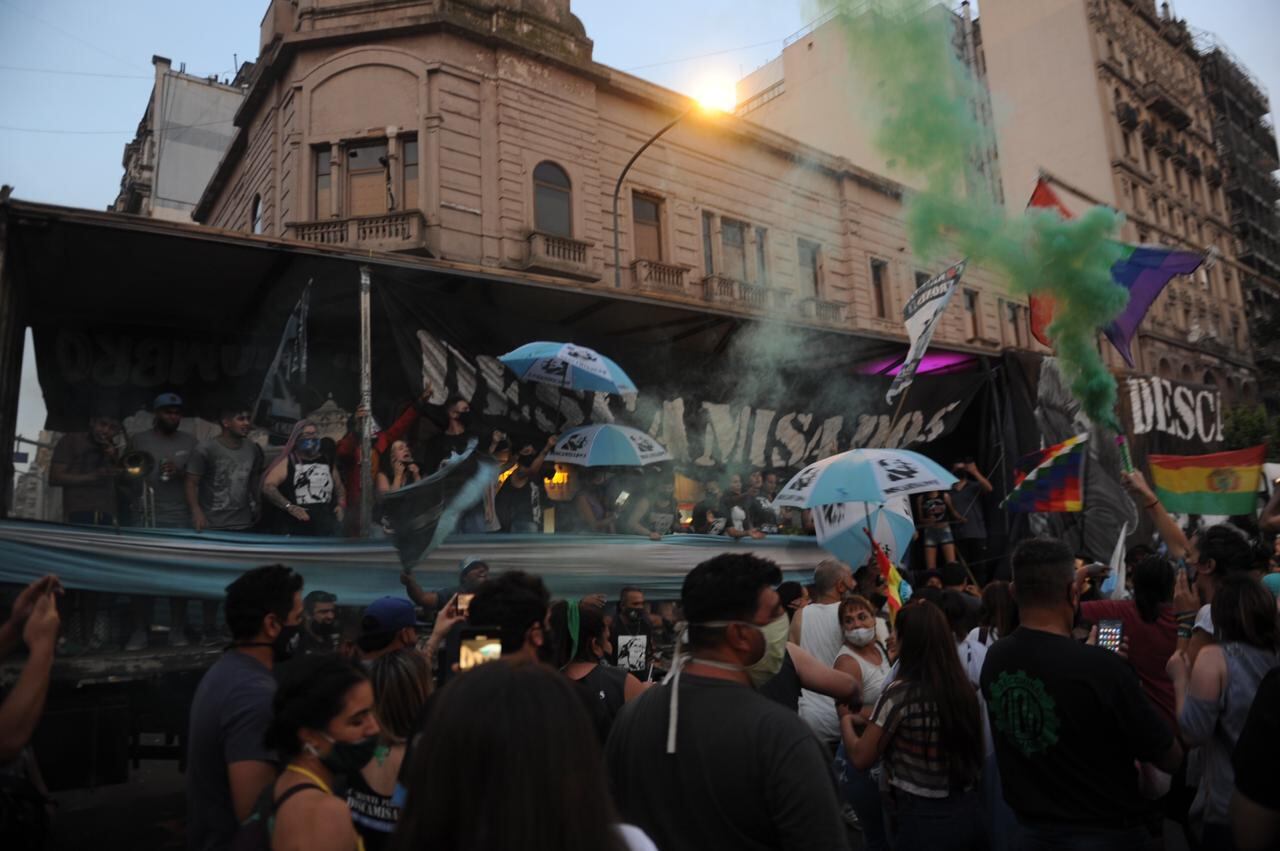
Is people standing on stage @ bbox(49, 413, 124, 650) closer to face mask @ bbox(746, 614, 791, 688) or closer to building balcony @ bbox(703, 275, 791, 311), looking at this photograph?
face mask @ bbox(746, 614, 791, 688)

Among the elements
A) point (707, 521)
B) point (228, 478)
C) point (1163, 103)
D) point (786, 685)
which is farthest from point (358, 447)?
point (1163, 103)

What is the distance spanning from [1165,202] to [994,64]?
1254 cm

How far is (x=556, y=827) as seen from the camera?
129cm

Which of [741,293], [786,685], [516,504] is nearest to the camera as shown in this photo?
[786,685]

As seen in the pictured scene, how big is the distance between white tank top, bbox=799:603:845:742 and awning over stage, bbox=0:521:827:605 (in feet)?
7.41

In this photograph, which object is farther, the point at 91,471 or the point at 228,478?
the point at 228,478

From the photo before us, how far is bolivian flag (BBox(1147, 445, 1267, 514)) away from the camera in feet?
23.8

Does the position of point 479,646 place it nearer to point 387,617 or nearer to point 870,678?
point 387,617

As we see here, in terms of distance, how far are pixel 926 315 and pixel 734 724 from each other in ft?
25.5

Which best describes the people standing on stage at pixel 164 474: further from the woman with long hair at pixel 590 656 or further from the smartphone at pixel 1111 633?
the smartphone at pixel 1111 633

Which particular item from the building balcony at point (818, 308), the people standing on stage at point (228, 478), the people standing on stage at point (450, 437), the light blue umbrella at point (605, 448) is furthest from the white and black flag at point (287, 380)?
the building balcony at point (818, 308)

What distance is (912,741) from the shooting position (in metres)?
3.32

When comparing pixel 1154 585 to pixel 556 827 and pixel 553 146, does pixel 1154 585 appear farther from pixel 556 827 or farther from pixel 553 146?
pixel 553 146

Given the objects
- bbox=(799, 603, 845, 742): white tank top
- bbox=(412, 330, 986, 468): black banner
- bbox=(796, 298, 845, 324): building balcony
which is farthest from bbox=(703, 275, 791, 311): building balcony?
bbox=(799, 603, 845, 742): white tank top
